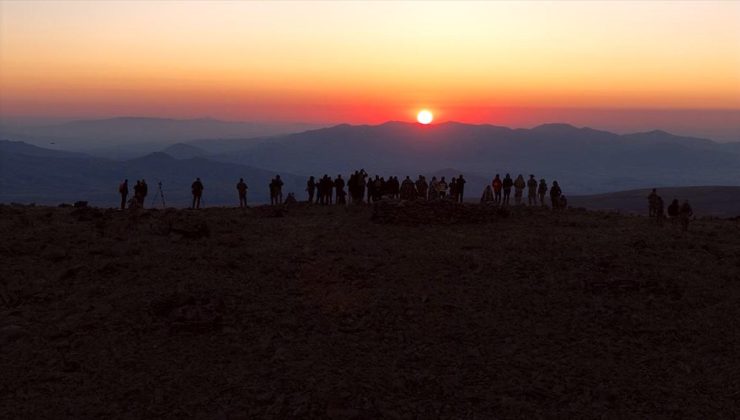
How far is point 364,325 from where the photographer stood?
14031mm

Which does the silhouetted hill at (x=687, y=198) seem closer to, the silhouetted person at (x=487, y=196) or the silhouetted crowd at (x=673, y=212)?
the silhouetted crowd at (x=673, y=212)

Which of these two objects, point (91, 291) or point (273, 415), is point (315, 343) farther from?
point (91, 291)

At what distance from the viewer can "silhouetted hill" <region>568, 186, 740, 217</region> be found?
124637mm

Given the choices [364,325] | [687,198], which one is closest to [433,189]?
[364,325]

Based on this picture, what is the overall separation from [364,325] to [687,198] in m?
154

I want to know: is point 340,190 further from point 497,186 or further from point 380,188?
point 497,186

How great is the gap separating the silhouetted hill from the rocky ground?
111 metres

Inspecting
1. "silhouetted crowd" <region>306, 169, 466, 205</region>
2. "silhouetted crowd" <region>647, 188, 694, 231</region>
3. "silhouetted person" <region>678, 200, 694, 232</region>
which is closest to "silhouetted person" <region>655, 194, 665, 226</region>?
"silhouetted crowd" <region>647, 188, 694, 231</region>

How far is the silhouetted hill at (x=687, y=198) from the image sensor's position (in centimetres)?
12464

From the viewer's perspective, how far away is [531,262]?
1847 cm

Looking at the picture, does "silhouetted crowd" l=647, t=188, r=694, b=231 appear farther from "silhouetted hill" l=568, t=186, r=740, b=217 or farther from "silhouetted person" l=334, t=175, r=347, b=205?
"silhouetted hill" l=568, t=186, r=740, b=217

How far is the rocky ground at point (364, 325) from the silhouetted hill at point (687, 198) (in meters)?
111

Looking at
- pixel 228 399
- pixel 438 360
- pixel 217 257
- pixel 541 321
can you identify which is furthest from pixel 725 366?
pixel 217 257

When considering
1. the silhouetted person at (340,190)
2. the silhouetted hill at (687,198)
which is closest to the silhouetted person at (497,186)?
the silhouetted person at (340,190)
